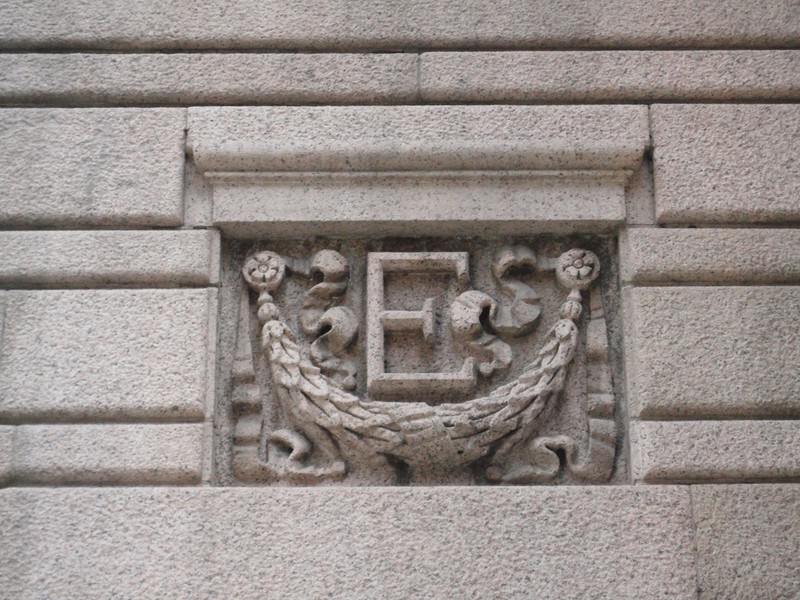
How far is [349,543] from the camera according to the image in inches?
168

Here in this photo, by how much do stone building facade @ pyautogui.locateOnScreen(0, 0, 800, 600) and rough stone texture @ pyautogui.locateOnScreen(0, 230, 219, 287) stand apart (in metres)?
0.01

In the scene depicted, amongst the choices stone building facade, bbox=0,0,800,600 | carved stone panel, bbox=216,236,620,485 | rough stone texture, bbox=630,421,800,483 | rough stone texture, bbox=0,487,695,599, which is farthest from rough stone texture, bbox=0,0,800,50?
rough stone texture, bbox=0,487,695,599

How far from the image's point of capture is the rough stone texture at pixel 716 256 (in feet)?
15.2

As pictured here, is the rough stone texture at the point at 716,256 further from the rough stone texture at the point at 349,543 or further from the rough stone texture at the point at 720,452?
the rough stone texture at the point at 349,543

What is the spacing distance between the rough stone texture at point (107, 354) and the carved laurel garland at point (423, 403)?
27 cm

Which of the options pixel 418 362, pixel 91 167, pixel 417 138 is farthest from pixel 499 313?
pixel 91 167

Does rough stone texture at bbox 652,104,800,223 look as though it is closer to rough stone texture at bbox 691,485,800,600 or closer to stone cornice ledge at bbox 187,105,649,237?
stone cornice ledge at bbox 187,105,649,237

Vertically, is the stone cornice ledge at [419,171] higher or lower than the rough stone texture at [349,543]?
higher

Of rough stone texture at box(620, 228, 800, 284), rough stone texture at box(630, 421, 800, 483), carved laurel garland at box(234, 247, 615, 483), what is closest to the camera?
rough stone texture at box(630, 421, 800, 483)

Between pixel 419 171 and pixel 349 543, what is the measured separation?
1.46 metres

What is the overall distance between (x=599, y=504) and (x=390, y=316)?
105cm

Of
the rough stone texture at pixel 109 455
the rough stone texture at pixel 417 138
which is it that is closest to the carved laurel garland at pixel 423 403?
the rough stone texture at pixel 109 455

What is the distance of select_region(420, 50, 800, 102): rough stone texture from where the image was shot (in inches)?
192

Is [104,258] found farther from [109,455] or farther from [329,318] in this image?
[329,318]
